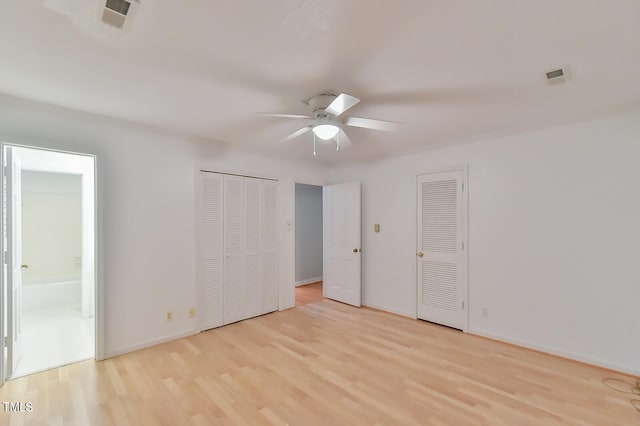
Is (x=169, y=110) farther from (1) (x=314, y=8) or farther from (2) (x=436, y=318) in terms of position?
(2) (x=436, y=318)

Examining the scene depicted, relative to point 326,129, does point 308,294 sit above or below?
below

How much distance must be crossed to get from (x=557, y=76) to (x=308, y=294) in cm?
475

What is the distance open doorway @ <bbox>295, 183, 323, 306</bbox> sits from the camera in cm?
643

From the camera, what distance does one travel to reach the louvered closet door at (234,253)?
3.86 metres

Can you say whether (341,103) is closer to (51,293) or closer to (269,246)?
(269,246)

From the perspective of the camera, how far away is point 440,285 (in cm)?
383

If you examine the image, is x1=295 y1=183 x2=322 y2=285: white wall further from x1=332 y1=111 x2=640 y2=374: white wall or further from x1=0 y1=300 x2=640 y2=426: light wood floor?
x1=332 y1=111 x2=640 y2=374: white wall

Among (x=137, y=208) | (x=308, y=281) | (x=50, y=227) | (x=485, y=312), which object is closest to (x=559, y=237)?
(x=485, y=312)

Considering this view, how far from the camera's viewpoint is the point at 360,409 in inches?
82.2

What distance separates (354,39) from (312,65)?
0.37 meters

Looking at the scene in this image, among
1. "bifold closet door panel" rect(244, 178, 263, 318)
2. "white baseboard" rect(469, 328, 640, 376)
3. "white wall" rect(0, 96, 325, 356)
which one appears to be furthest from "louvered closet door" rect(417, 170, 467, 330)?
"white wall" rect(0, 96, 325, 356)

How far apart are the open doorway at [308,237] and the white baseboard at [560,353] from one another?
11.2 feet

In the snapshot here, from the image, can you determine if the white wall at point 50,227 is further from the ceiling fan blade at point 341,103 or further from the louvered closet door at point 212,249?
the ceiling fan blade at point 341,103

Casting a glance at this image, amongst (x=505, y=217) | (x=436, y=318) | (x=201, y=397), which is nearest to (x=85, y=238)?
(x=201, y=397)
